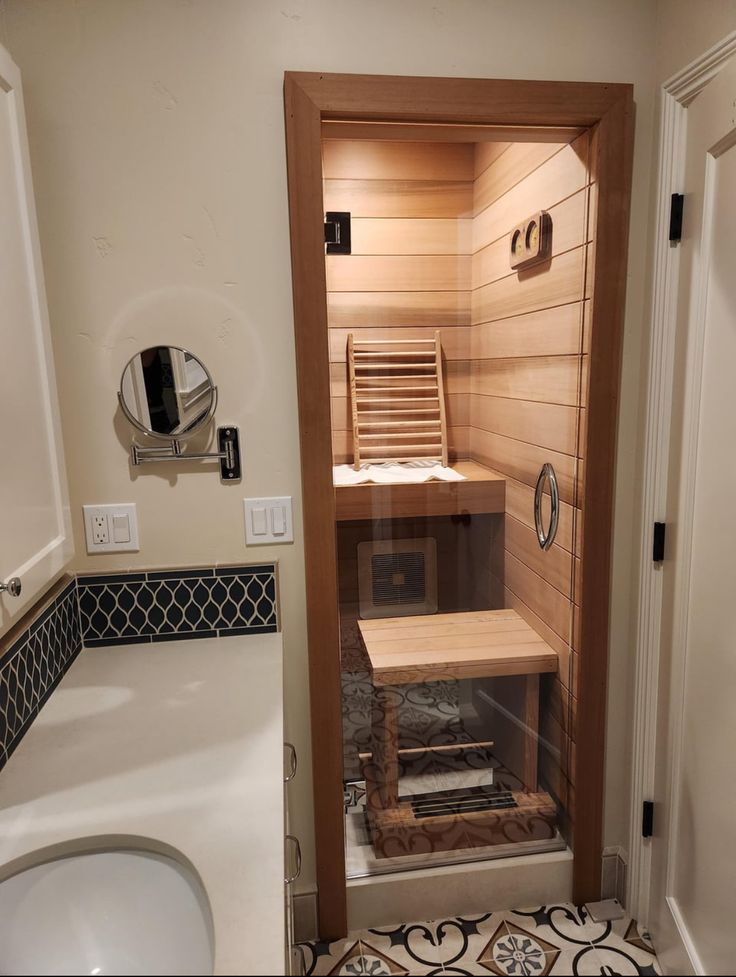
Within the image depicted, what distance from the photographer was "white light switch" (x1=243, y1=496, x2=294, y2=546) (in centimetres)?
143

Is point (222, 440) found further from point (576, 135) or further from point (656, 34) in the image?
point (656, 34)

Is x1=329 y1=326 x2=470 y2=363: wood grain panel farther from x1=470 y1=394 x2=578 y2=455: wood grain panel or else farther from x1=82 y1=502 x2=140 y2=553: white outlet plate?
x1=82 y1=502 x2=140 y2=553: white outlet plate

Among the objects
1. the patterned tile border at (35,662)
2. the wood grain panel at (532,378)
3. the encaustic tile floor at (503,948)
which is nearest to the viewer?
the encaustic tile floor at (503,948)

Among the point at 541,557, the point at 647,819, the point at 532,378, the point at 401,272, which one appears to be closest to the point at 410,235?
the point at 401,272

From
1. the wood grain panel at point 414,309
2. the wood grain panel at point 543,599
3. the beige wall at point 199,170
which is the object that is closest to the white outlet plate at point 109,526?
the beige wall at point 199,170

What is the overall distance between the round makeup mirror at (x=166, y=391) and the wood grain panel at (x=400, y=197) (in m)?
0.43

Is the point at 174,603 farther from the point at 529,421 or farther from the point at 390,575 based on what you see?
the point at 529,421

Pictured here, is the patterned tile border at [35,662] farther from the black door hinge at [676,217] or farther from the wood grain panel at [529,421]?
the black door hinge at [676,217]

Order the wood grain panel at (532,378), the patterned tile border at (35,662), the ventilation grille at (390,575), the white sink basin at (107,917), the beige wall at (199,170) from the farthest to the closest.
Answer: the ventilation grille at (390,575)
the wood grain panel at (532,378)
the beige wall at (199,170)
the patterned tile border at (35,662)
the white sink basin at (107,917)

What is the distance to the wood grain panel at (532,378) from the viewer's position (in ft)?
4.41

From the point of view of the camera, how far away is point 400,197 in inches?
50.6

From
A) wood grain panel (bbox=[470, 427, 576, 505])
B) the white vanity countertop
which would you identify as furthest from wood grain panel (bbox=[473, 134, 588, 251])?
the white vanity countertop

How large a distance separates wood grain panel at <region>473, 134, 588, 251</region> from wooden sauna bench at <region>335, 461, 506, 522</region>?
0.48 metres

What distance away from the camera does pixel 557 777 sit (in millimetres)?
1634
